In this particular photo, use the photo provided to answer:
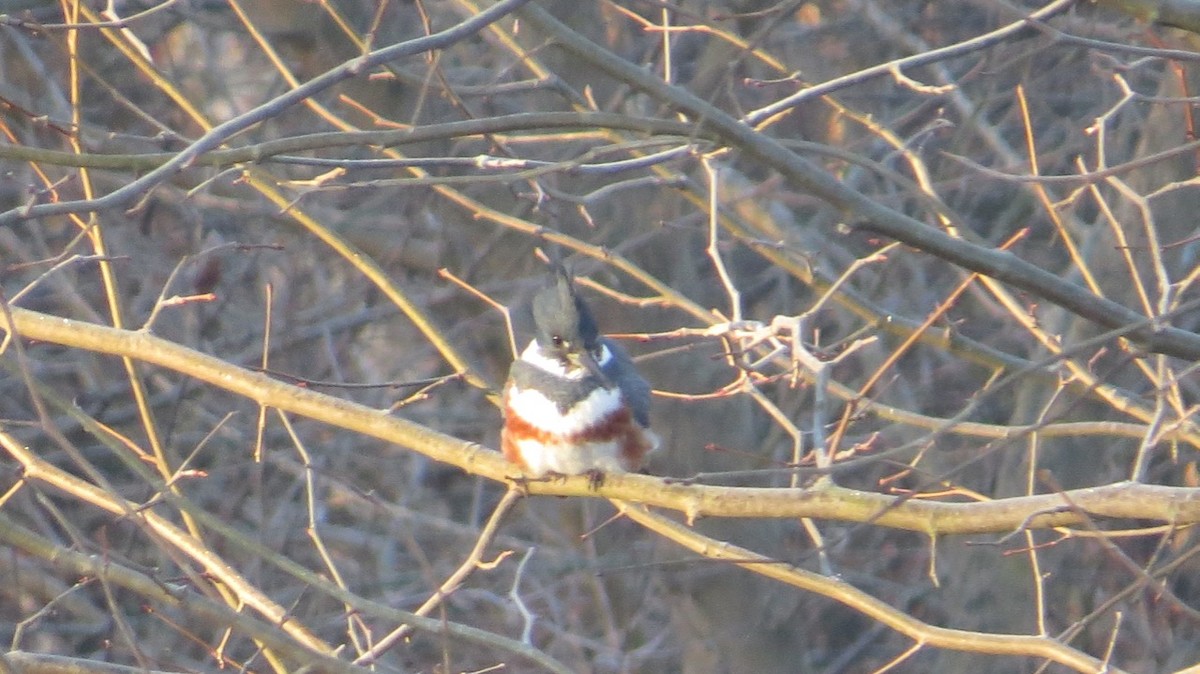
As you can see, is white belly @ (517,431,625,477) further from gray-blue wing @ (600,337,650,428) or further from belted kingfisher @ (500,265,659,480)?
gray-blue wing @ (600,337,650,428)

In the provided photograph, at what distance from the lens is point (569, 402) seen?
12.4 feet

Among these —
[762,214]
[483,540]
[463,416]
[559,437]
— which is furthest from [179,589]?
[463,416]

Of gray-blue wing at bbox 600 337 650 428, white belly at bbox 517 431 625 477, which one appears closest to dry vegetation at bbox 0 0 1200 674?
gray-blue wing at bbox 600 337 650 428

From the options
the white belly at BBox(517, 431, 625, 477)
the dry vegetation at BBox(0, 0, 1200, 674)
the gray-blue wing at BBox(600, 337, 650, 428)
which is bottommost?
the dry vegetation at BBox(0, 0, 1200, 674)

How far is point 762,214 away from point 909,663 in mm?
2702

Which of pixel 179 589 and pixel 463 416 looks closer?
pixel 179 589

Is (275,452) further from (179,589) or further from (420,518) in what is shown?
(179,589)

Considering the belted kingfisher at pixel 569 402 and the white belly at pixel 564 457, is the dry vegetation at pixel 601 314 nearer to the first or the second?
the belted kingfisher at pixel 569 402

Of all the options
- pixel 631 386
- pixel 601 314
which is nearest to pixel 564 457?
pixel 631 386

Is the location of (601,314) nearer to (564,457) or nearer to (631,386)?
(631,386)

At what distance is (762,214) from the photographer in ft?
16.9

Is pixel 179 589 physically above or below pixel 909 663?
above

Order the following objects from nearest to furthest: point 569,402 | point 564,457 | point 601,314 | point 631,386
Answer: point 564,457
point 569,402
point 631,386
point 601,314

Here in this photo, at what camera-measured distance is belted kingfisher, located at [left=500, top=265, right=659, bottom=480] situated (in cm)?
363
